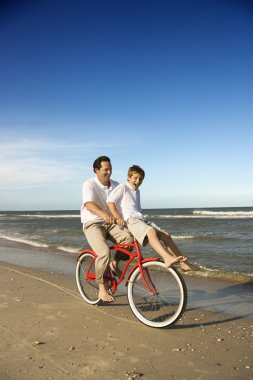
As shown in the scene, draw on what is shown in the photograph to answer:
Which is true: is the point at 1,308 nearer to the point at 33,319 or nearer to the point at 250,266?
the point at 33,319

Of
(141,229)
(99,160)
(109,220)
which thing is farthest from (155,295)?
(99,160)

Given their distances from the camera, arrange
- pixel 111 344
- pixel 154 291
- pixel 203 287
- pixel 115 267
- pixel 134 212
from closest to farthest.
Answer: pixel 111 344
pixel 154 291
pixel 134 212
pixel 115 267
pixel 203 287

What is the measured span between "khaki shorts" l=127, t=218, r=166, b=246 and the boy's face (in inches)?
17.7

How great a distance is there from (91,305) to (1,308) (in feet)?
4.01

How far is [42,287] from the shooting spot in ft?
20.2

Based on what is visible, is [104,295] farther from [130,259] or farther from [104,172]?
[104,172]

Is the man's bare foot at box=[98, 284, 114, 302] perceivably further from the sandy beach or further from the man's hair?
the man's hair

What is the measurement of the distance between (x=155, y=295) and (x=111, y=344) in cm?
95

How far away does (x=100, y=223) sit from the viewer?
499cm

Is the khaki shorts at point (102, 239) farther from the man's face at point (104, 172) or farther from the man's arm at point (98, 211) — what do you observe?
the man's face at point (104, 172)

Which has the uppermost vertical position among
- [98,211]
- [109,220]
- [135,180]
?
[135,180]

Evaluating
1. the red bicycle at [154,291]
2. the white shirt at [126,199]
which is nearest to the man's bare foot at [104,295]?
the red bicycle at [154,291]

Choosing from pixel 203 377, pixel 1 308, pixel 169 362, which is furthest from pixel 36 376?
pixel 1 308

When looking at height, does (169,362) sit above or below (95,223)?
below
